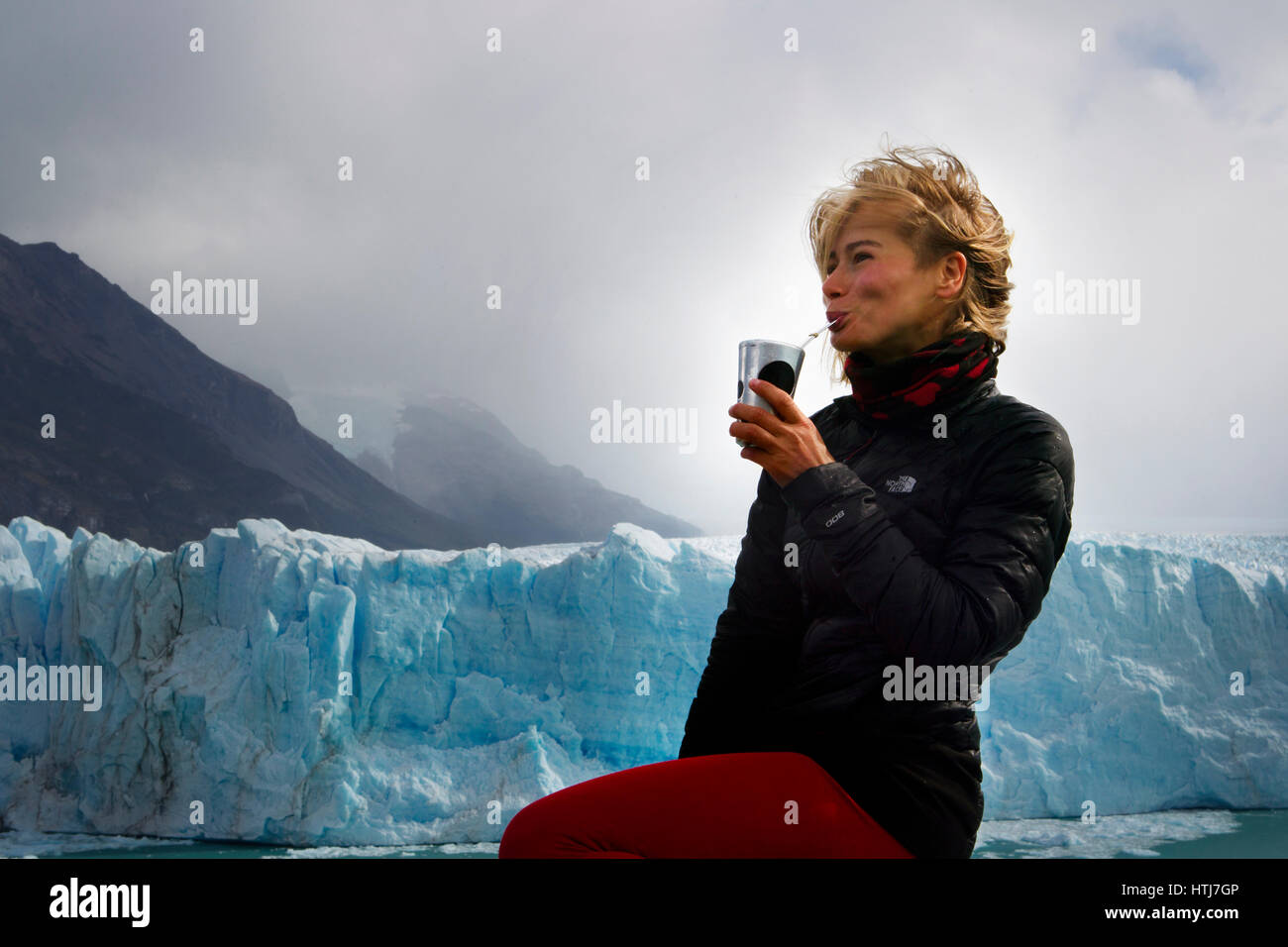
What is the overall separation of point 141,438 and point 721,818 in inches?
652

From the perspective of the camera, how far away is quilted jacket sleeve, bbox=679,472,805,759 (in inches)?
44.1

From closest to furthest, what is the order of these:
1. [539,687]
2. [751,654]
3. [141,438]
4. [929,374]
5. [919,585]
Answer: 1. [919,585]
2. [929,374]
3. [751,654]
4. [539,687]
5. [141,438]

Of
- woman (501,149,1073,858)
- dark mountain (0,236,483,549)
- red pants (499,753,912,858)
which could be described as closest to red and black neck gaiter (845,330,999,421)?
woman (501,149,1073,858)

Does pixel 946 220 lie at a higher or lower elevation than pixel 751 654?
higher

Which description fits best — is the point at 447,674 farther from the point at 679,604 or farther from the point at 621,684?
the point at 679,604

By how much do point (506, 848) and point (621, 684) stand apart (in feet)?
22.4

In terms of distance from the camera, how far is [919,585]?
0.81 metres

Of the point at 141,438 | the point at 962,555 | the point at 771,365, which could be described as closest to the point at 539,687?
the point at 771,365

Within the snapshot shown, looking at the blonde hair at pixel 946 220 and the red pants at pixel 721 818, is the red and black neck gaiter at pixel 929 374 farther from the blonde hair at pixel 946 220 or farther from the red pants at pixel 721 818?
the red pants at pixel 721 818

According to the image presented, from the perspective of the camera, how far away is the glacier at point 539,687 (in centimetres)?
749

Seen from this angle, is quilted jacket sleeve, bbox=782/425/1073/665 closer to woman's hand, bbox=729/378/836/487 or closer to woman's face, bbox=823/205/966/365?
woman's hand, bbox=729/378/836/487

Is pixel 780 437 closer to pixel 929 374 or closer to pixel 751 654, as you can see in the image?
pixel 929 374

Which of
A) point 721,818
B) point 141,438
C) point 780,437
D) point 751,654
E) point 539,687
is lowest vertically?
point 539,687

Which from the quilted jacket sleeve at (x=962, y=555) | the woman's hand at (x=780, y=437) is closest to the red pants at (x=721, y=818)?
the quilted jacket sleeve at (x=962, y=555)
